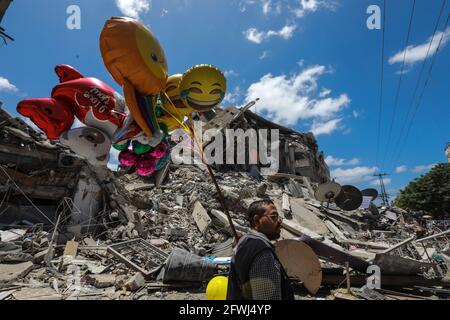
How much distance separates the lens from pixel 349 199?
13.5 metres

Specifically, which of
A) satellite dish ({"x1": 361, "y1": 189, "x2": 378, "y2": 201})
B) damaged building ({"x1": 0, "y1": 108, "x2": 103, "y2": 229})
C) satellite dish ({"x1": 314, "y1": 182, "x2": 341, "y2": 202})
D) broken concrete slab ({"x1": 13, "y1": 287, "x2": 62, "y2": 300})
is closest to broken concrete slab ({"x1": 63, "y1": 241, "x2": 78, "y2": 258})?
damaged building ({"x1": 0, "y1": 108, "x2": 103, "y2": 229})

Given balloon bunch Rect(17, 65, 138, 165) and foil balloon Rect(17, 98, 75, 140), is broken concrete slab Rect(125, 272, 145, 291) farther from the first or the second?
foil balloon Rect(17, 98, 75, 140)

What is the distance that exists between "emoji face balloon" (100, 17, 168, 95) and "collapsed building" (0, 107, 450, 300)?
259 cm

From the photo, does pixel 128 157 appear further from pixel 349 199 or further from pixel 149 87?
pixel 349 199

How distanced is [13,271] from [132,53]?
505 cm

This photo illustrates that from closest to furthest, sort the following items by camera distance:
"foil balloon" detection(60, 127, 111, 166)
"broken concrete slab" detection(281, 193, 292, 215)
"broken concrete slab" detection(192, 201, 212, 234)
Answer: "foil balloon" detection(60, 127, 111, 166), "broken concrete slab" detection(192, 201, 212, 234), "broken concrete slab" detection(281, 193, 292, 215)

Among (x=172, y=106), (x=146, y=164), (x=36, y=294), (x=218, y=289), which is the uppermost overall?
(x=172, y=106)

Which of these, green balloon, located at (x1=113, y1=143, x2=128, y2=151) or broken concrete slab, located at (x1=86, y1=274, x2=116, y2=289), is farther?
green balloon, located at (x1=113, y1=143, x2=128, y2=151)

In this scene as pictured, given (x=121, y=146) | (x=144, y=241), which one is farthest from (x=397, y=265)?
(x=121, y=146)

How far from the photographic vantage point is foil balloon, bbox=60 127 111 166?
17.5 feet
